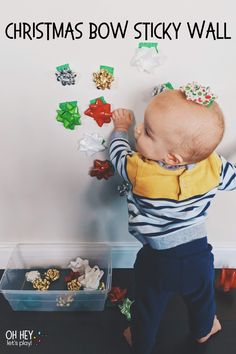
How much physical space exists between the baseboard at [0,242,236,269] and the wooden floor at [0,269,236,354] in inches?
4.4

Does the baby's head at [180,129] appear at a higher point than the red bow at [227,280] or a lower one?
higher

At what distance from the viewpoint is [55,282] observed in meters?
1.26

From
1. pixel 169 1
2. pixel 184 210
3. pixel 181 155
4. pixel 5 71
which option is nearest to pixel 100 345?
pixel 184 210

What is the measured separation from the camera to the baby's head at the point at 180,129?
0.73 m

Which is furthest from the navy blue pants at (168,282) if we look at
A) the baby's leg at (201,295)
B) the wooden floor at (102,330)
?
the wooden floor at (102,330)

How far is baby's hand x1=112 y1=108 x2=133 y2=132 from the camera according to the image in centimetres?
96

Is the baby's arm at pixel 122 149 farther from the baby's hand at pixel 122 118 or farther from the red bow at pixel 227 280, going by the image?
the red bow at pixel 227 280

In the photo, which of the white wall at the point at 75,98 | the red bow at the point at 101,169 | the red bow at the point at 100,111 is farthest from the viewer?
the red bow at the point at 101,169

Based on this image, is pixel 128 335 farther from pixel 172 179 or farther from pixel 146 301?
pixel 172 179

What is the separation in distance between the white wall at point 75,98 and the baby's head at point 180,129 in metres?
0.17

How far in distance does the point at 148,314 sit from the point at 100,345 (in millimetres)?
223

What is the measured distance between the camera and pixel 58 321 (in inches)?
45.4

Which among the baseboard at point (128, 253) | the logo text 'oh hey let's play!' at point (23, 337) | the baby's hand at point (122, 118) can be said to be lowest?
the logo text 'oh hey let's play!' at point (23, 337)

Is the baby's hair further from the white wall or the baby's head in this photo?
the white wall
